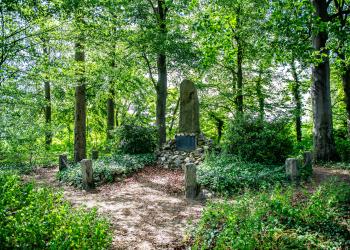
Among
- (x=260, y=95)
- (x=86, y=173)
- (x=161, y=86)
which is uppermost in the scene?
(x=161, y=86)

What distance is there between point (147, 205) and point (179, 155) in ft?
18.7

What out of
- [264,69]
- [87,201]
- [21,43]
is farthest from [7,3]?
[264,69]

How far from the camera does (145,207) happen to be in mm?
7426

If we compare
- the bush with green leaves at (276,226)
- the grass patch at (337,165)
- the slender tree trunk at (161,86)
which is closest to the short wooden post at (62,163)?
the slender tree trunk at (161,86)

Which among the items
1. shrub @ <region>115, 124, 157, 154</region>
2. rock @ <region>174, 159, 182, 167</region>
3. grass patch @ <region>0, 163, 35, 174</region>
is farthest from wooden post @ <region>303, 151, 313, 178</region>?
grass patch @ <region>0, 163, 35, 174</region>

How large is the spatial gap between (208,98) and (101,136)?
42.4 ft

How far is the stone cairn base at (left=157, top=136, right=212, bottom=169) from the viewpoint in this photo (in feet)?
41.1

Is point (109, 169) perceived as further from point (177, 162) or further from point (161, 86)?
point (161, 86)

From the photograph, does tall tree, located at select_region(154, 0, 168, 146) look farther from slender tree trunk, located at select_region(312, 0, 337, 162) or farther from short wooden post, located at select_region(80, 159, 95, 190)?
slender tree trunk, located at select_region(312, 0, 337, 162)

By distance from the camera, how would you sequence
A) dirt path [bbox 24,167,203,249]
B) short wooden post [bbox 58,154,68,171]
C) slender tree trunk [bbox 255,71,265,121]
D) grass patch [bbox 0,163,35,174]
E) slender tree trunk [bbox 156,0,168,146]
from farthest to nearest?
slender tree trunk [bbox 255,71,265,121] < slender tree trunk [bbox 156,0,168,146] < grass patch [bbox 0,163,35,174] < short wooden post [bbox 58,154,68,171] < dirt path [bbox 24,167,203,249]

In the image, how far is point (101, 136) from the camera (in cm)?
2775

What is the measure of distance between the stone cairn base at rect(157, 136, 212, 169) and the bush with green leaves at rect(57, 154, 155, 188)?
622 millimetres

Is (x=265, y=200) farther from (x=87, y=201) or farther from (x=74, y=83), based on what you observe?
(x=74, y=83)

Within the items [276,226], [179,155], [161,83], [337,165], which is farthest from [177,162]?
[276,226]
